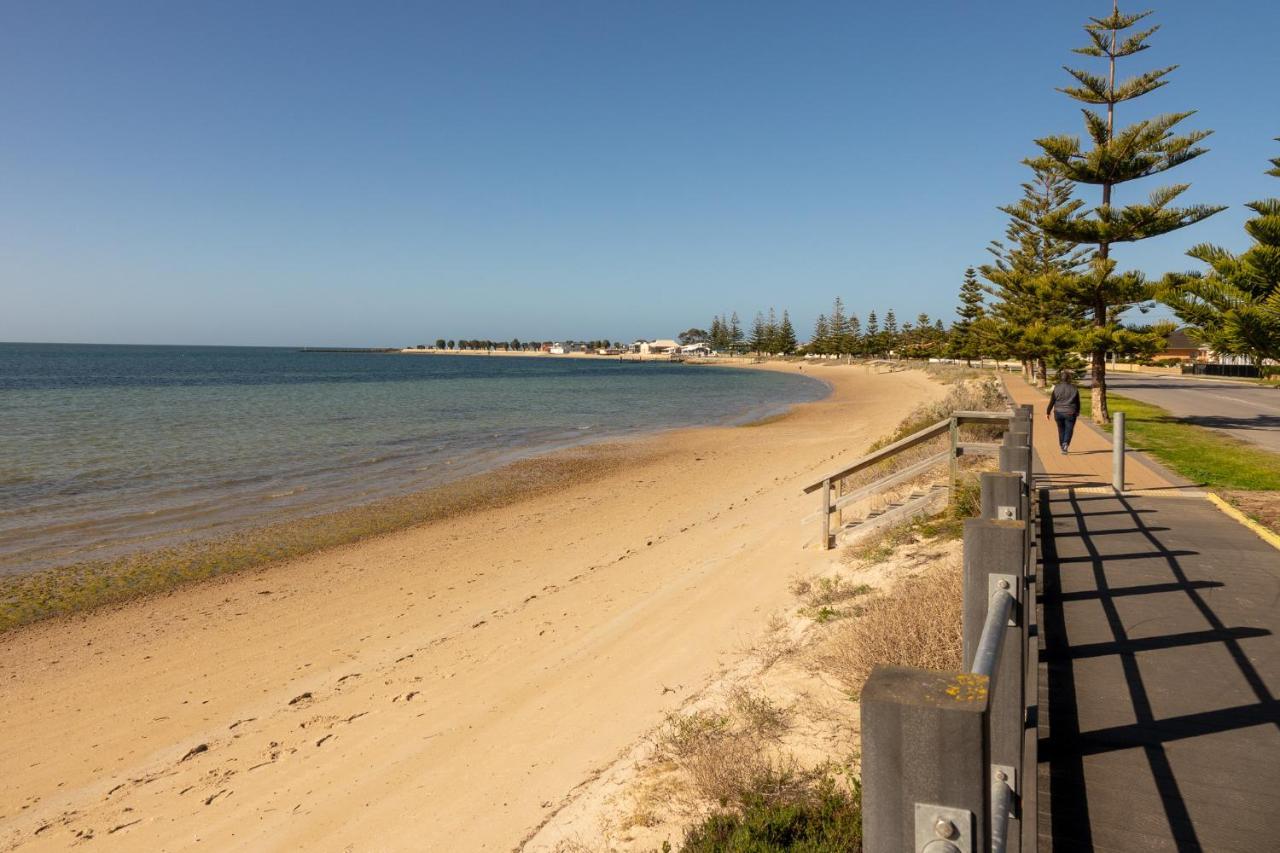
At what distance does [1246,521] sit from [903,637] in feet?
18.4

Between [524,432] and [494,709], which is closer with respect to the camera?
[494,709]

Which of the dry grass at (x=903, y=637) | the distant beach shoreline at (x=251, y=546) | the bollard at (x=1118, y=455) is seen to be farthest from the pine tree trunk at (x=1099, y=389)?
the dry grass at (x=903, y=637)

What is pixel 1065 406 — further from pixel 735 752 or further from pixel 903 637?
pixel 735 752

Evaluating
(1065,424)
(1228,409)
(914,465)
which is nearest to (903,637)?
(914,465)

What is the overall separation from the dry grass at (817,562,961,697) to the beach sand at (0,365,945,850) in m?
1.46

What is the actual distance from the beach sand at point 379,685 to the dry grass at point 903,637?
146cm

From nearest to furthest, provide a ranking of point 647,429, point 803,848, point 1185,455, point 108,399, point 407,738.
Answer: point 803,848 < point 407,738 < point 1185,455 < point 647,429 < point 108,399

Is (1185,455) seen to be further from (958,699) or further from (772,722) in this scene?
(958,699)

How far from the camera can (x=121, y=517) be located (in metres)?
15.6

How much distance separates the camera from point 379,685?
7.41 meters

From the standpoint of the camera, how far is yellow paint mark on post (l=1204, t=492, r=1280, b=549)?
719 cm

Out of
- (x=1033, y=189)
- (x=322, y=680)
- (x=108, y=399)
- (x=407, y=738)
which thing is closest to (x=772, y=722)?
(x=407, y=738)

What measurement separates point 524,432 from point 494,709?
1026 inches

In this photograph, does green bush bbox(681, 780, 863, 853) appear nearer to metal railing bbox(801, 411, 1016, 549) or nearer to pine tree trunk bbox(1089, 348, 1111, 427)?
metal railing bbox(801, 411, 1016, 549)
